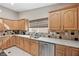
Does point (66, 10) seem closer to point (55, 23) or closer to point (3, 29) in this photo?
point (55, 23)

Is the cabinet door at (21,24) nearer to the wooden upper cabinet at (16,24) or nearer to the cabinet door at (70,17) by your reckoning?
the wooden upper cabinet at (16,24)

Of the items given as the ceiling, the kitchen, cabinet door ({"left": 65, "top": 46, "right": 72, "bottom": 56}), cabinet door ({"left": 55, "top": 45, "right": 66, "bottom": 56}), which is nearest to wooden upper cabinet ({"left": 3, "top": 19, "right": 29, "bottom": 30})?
the kitchen

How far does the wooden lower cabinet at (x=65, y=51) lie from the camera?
1416 millimetres

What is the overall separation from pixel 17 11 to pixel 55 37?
0.70 m

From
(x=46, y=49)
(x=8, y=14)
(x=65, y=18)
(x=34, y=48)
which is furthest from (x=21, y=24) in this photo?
(x=65, y=18)

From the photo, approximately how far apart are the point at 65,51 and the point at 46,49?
0.28m

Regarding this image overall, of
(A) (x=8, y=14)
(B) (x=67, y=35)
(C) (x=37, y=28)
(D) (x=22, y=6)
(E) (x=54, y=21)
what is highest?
(D) (x=22, y=6)

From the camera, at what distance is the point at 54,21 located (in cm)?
156

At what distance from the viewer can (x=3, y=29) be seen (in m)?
1.52

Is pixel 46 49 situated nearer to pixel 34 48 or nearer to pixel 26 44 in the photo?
pixel 34 48

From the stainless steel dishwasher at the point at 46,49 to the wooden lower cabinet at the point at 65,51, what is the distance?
0.08 meters

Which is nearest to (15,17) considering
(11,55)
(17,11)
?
(17,11)

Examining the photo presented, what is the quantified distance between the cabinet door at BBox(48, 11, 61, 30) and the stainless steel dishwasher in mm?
252

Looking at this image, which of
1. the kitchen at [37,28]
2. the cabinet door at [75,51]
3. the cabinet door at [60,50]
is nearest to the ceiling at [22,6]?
the kitchen at [37,28]
